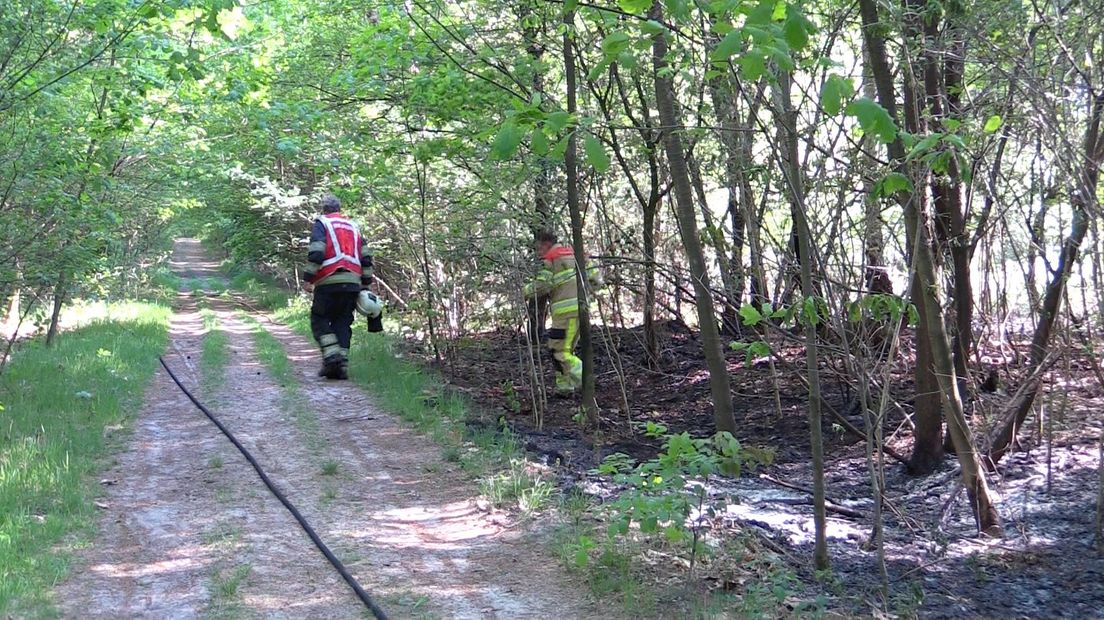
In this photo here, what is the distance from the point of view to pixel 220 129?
14820 mm

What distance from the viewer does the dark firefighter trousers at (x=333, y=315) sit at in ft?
34.2

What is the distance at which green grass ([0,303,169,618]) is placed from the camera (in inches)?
192

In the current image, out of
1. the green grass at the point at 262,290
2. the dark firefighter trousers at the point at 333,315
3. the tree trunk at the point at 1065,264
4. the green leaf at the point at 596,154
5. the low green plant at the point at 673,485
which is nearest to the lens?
the green leaf at the point at 596,154

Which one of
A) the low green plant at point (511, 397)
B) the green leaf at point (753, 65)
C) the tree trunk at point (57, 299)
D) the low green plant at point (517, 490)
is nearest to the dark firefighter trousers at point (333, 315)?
the low green plant at point (511, 397)

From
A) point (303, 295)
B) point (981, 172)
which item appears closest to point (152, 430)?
point (981, 172)

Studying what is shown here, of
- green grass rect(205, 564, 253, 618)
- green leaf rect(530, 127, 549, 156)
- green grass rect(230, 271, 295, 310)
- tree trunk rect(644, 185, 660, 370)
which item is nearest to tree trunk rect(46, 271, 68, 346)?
tree trunk rect(644, 185, 660, 370)

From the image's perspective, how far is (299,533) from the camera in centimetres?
566

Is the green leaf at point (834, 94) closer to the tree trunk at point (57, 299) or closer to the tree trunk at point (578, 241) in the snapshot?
the tree trunk at point (578, 241)

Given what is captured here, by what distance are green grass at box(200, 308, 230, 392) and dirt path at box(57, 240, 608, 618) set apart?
1651 millimetres

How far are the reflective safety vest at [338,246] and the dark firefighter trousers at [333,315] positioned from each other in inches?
7.9

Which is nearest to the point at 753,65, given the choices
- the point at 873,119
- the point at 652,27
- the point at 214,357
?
the point at 873,119

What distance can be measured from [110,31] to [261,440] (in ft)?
13.6

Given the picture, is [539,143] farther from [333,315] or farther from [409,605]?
[333,315]

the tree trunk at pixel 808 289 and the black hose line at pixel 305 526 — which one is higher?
the tree trunk at pixel 808 289
